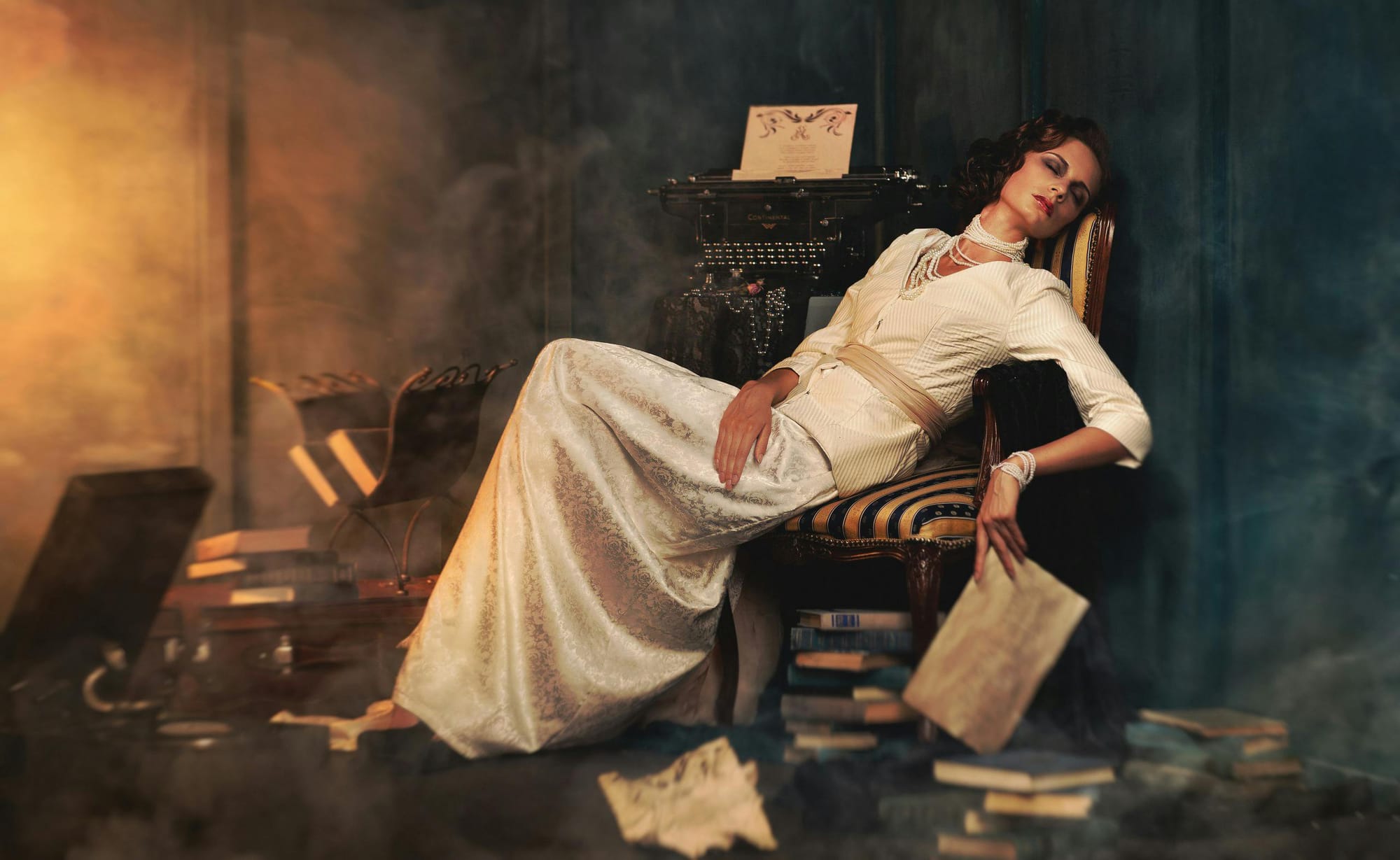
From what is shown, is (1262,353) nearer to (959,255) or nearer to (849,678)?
(959,255)

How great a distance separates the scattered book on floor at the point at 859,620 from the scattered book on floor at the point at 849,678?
6 centimetres

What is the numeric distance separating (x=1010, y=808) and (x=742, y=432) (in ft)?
2.49

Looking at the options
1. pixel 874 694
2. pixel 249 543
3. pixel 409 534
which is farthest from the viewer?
pixel 409 534

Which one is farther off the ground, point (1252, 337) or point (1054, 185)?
point (1054, 185)

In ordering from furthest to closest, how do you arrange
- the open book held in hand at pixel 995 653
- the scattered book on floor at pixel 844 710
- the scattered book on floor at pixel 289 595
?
the scattered book on floor at pixel 289 595 → the scattered book on floor at pixel 844 710 → the open book held in hand at pixel 995 653

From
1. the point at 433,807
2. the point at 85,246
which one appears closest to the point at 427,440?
the point at 85,246

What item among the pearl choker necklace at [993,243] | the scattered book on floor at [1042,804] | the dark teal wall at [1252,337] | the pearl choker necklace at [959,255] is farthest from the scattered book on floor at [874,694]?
the pearl choker necklace at [993,243]

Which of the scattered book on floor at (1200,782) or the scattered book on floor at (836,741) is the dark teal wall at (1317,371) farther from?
the scattered book on floor at (836,741)

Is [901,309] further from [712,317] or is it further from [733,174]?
[733,174]

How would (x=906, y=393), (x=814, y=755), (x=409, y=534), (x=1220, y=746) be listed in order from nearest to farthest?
(x=1220, y=746)
(x=814, y=755)
(x=906, y=393)
(x=409, y=534)

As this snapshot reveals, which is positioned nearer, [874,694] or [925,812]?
[925,812]

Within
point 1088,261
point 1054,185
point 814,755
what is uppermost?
point 1054,185

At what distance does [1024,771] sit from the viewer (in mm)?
1346

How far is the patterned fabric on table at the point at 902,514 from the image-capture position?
1.64 metres
